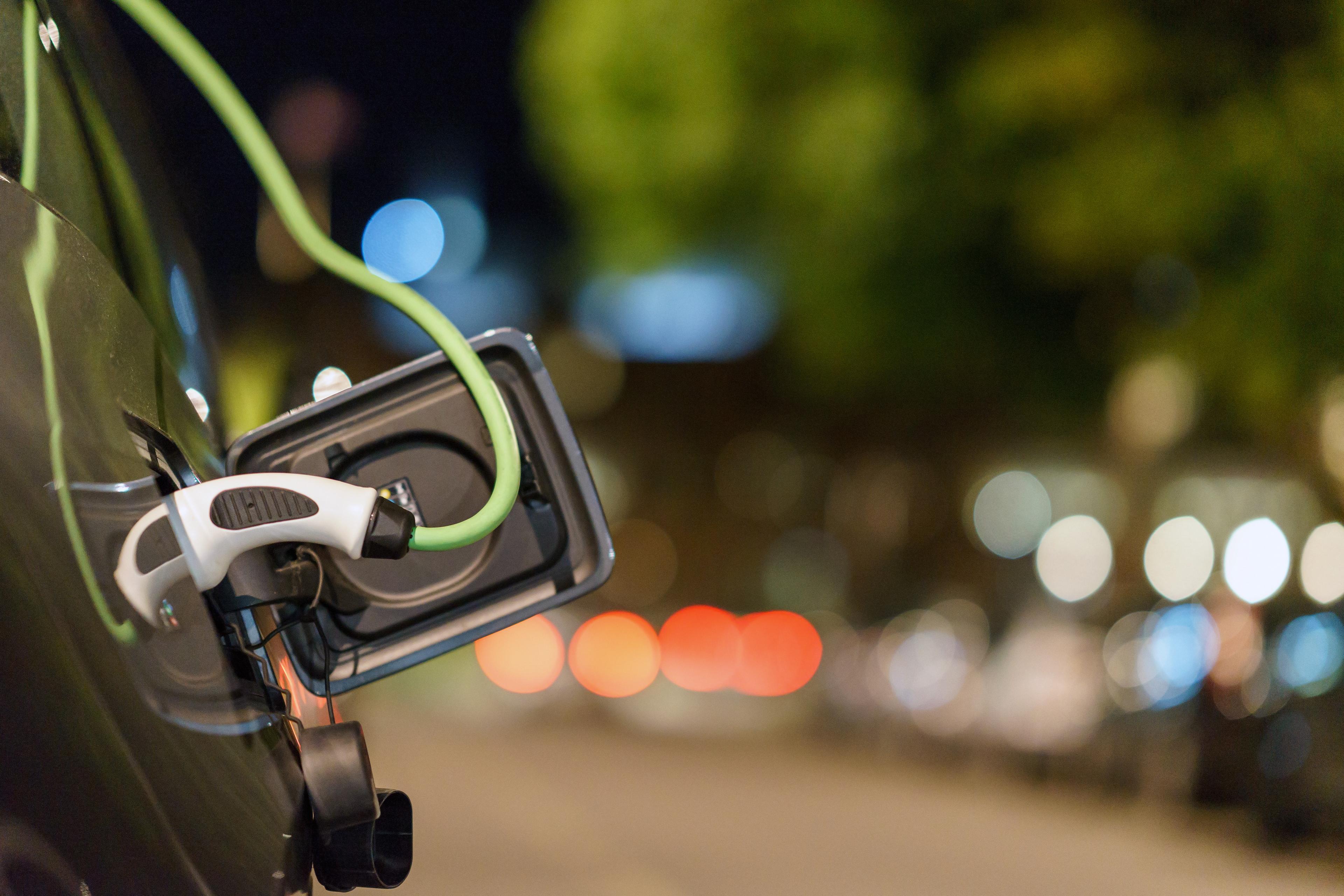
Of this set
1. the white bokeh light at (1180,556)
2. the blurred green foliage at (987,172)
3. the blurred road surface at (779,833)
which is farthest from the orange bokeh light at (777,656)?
the white bokeh light at (1180,556)

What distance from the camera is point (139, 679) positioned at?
1.56 metres

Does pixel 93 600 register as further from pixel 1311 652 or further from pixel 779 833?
pixel 1311 652

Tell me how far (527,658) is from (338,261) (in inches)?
724

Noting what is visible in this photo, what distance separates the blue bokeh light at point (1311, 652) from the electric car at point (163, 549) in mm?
9617

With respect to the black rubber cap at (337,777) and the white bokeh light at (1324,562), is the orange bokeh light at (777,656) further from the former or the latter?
the black rubber cap at (337,777)

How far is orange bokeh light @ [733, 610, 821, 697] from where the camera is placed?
1888cm

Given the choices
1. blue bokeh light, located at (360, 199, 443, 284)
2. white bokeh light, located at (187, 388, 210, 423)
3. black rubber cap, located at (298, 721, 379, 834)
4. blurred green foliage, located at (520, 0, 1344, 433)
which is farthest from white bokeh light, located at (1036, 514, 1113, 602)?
black rubber cap, located at (298, 721, 379, 834)

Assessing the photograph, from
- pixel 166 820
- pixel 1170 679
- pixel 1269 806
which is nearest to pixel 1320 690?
pixel 1269 806

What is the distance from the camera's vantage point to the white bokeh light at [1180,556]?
85.1ft

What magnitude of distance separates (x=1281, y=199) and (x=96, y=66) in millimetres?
11124

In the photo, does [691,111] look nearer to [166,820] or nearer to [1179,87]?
[1179,87]

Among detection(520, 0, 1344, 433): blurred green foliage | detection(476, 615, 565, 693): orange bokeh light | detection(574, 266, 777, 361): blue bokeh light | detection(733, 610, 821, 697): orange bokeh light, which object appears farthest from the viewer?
detection(574, 266, 777, 361): blue bokeh light

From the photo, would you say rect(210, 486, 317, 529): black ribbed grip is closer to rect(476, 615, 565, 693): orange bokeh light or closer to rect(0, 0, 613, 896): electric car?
rect(0, 0, 613, 896): electric car

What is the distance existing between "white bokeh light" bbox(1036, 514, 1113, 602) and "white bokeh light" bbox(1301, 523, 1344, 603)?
14.4 m
